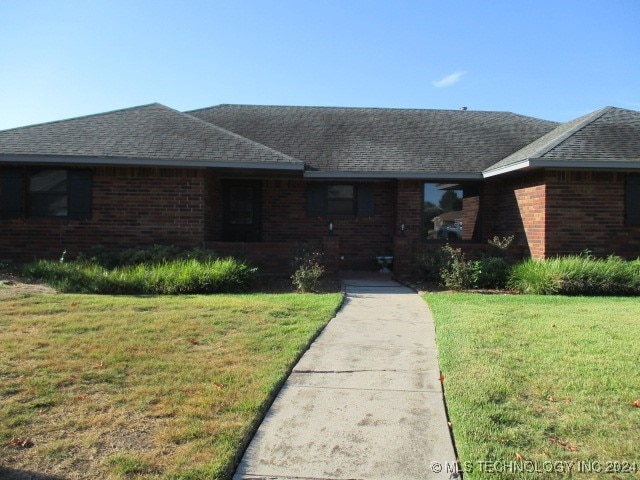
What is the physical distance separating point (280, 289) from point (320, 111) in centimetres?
919

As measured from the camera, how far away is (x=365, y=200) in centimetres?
1451

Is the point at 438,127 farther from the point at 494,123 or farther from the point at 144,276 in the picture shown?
the point at 144,276

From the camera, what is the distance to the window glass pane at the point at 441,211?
595 inches

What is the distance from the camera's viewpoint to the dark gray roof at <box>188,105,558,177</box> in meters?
14.0

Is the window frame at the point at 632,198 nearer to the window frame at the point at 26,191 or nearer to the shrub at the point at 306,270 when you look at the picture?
the shrub at the point at 306,270

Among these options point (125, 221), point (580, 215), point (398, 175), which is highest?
point (398, 175)

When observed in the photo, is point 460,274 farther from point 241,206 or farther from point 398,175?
point 241,206

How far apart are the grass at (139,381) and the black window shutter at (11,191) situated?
5430 mm

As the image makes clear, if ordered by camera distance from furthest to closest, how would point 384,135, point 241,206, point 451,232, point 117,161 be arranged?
point 384,135 < point 451,232 < point 241,206 < point 117,161

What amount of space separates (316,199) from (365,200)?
1315 mm

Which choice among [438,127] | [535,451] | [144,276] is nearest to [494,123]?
[438,127]

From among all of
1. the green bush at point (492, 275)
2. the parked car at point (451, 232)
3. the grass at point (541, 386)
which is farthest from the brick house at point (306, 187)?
the grass at point (541, 386)

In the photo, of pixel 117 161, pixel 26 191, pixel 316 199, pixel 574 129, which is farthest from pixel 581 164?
pixel 26 191

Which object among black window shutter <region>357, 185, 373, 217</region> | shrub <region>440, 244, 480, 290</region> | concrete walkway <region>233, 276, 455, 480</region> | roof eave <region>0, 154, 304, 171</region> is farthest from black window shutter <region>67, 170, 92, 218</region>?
concrete walkway <region>233, 276, 455, 480</region>
